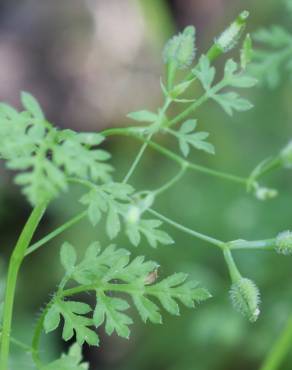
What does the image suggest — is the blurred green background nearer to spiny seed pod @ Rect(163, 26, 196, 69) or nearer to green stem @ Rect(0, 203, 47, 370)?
green stem @ Rect(0, 203, 47, 370)

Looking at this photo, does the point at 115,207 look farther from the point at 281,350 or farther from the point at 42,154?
the point at 281,350

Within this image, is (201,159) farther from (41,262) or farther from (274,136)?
(41,262)

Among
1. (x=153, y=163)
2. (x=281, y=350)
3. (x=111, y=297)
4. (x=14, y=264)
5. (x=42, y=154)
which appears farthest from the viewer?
(x=153, y=163)

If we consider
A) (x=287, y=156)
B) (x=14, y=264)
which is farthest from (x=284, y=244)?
(x=14, y=264)

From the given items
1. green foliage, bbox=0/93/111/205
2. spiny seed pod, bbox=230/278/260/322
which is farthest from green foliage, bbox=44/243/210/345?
green foliage, bbox=0/93/111/205

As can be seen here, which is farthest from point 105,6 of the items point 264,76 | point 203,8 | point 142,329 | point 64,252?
point 64,252

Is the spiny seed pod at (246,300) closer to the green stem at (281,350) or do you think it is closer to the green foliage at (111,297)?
the green foliage at (111,297)
